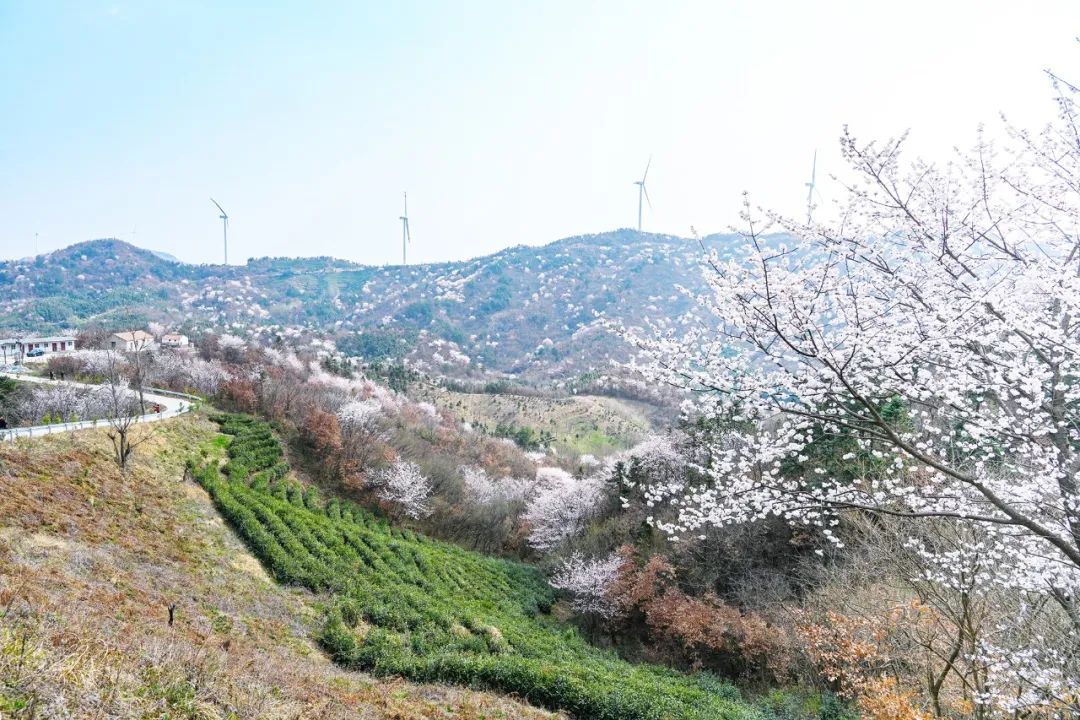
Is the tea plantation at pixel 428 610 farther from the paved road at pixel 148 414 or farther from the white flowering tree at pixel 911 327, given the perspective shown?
the white flowering tree at pixel 911 327

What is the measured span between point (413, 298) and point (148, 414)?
13248 cm

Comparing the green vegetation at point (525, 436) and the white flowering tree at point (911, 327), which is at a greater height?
the white flowering tree at point (911, 327)

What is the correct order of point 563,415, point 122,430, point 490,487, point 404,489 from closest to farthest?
point 122,430 → point 404,489 → point 490,487 → point 563,415

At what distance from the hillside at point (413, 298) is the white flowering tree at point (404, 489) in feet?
207

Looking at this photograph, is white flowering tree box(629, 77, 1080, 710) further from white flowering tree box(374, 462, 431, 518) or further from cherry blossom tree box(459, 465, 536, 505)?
cherry blossom tree box(459, 465, 536, 505)

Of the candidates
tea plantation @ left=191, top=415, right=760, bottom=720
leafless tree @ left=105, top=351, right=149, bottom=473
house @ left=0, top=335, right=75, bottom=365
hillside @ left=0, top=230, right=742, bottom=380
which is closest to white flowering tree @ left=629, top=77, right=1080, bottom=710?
tea plantation @ left=191, top=415, right=760, bottom=720

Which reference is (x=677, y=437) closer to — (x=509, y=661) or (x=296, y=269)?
(x=509, y=661)

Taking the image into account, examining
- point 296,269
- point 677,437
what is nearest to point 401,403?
point 677,437

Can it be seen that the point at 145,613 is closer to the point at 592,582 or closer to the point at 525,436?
the point at 592,582

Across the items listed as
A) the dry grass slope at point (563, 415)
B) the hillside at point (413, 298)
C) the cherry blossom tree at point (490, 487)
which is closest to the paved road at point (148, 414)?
the cherry blossom tree at point (490, 487)

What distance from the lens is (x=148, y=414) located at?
26.7 m

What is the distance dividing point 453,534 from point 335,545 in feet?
47.5

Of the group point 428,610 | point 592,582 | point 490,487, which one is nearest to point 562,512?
point 592,582

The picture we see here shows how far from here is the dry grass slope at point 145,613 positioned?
549 centimetres
